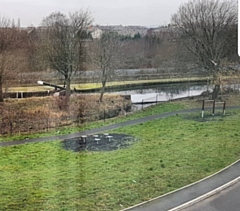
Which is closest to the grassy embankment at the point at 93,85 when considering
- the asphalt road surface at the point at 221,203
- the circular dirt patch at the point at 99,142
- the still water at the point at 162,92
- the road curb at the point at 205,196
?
the still water at the point at 162,92

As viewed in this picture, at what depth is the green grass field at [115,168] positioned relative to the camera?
96.2 inches

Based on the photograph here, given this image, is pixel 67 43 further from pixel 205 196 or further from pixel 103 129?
pixel 205 196

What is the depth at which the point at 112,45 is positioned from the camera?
3.46 m

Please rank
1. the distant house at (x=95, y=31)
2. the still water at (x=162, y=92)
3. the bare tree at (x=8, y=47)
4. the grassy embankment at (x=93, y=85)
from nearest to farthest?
1. the bare tree at (x=8, y=47)
2. the grassy embankment at (x=93, y=85)
3. the distant house at (x=95, y=31)
4. the still water at (x=162, y=92)

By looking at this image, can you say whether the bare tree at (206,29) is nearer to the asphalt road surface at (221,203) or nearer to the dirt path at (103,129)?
the dirt path at (103,129)

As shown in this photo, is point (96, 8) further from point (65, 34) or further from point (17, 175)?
point (17, 175)

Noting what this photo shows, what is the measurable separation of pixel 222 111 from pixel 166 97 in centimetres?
120

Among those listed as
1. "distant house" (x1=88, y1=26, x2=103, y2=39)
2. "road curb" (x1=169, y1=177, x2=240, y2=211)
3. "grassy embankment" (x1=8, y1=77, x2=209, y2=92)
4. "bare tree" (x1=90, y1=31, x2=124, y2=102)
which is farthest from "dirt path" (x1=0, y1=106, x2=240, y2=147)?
"road curb" (x1=169, y1=177, x2=240, y2=211)

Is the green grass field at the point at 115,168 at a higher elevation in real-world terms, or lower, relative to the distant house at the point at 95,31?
lower

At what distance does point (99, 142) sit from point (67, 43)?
3.17 feet

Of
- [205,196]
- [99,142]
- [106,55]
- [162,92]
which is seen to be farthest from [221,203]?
[106,55]

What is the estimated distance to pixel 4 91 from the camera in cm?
259

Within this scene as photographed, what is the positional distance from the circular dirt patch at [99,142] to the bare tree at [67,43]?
0.41 m

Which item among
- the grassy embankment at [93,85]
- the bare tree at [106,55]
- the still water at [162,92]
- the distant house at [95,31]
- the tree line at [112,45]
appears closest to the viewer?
the tree line at [112,45]
